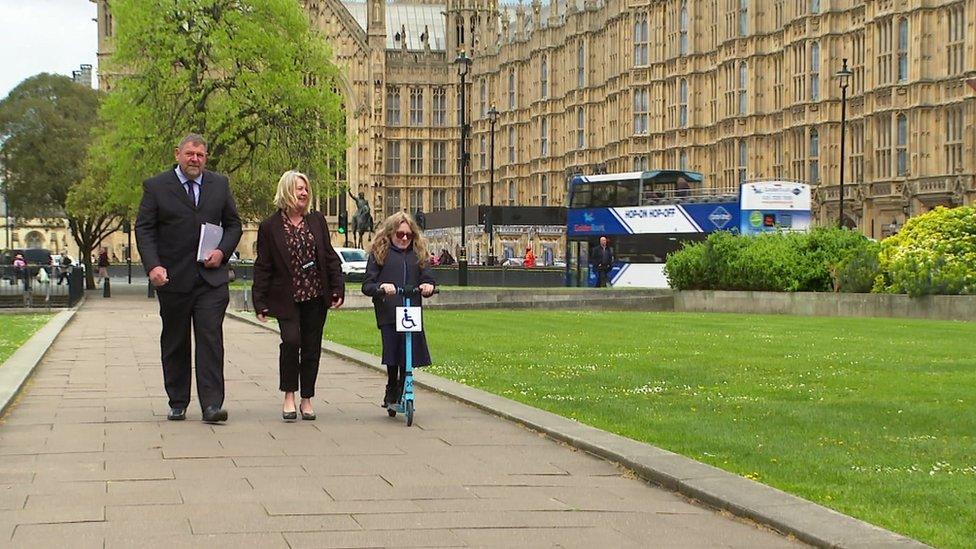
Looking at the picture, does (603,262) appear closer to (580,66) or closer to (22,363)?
(22,363)

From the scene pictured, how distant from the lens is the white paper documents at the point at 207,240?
483 inches

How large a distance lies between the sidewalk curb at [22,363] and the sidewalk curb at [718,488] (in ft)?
14.2

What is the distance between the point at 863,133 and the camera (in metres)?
56.5

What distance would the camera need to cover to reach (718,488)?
8.74m

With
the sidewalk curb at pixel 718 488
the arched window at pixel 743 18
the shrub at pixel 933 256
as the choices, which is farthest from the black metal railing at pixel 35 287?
the arched window at pixel 743 18

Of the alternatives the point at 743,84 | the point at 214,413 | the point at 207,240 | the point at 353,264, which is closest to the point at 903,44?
the point at 743,84

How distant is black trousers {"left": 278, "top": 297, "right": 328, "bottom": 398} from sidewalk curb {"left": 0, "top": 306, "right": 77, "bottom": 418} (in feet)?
7.74

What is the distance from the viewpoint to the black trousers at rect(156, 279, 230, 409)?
487 inches

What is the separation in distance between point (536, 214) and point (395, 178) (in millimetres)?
40420

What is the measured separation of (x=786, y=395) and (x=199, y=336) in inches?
196

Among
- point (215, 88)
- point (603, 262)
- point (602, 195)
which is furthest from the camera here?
point (602, 195)

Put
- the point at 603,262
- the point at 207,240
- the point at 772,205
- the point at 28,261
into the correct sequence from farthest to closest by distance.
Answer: the point at 28,261
the point at 772,205
the point at 603,262
the point at 207,240

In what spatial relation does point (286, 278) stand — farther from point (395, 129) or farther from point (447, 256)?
point (395, 129)

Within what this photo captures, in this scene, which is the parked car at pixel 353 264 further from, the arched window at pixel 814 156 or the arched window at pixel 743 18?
the arched window at pixel 743 18
